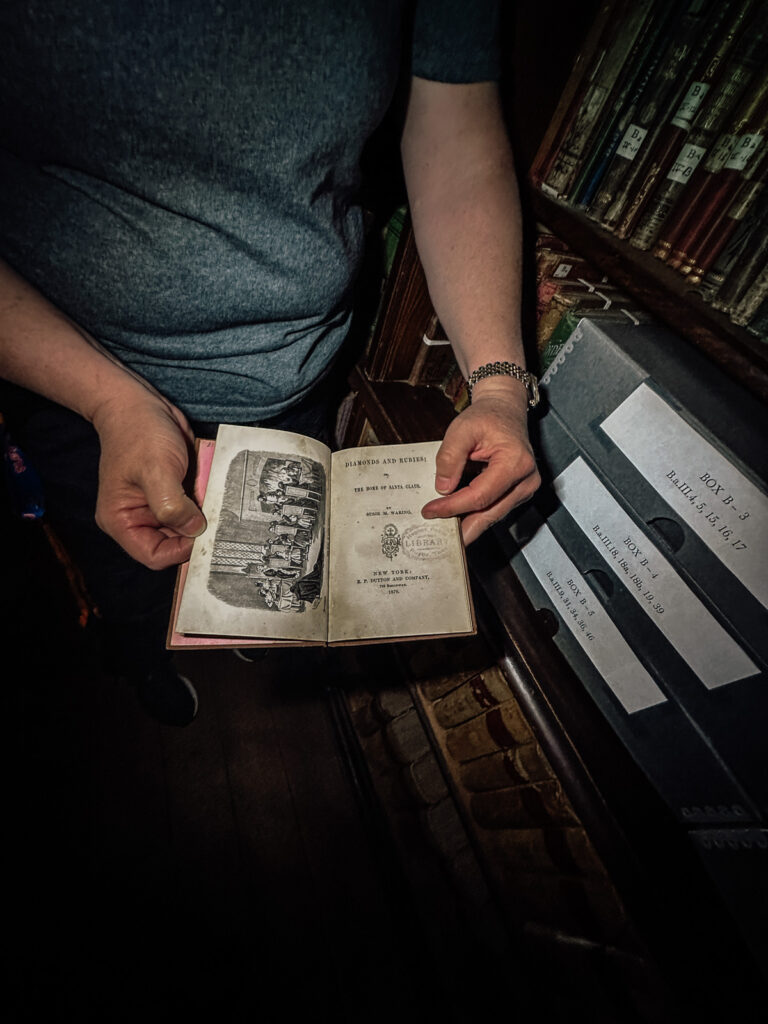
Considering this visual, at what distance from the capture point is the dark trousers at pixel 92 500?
2.38ft

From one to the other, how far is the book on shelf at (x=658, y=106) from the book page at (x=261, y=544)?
→ 650 millimetres

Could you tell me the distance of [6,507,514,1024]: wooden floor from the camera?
1097 mm

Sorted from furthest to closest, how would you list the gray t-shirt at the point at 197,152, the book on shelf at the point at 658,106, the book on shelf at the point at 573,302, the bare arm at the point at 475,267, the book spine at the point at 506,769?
the book spine at the point at 506,769, the book on shelf at the point at 573,302, the bare arm at the point at 475,267, the book on shelf at the point at 658,106, the gray t-shirt at the point at 197,152

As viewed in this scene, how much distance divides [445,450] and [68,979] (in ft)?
5.21

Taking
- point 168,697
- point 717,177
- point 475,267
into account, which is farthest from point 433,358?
point 168,697

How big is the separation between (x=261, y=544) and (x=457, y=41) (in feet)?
2.79

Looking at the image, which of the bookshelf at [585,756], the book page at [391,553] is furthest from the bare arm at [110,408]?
the bookshelf at [585,756]

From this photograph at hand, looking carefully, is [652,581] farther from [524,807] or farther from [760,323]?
[524,807]

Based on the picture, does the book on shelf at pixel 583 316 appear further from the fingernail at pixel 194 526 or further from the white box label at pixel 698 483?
the fingernail at pixel 194 526

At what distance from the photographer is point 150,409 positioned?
0.58 m

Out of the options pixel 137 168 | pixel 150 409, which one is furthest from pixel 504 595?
pixel 137 168

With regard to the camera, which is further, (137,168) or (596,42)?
(596,42)

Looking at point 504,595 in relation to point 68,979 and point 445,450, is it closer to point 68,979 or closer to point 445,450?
point 445,450

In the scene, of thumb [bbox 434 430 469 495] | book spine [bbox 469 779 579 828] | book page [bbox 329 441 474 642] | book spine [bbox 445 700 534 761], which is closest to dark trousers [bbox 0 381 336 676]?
book page [bbox 329 441 474 642]
